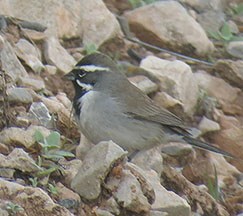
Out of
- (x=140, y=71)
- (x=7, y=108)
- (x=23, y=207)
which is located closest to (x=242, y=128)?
(x=140, y=71)

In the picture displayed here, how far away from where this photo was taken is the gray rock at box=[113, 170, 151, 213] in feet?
24.1

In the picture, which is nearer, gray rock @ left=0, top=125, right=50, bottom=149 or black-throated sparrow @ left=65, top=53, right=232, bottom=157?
gray rock @ left=0, top=125, right=50, bottom=149

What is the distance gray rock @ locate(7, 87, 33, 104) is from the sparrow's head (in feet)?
2.03

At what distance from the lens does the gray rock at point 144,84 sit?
10016mm

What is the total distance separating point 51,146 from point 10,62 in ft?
4.43

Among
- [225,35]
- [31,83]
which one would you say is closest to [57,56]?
[31,83]

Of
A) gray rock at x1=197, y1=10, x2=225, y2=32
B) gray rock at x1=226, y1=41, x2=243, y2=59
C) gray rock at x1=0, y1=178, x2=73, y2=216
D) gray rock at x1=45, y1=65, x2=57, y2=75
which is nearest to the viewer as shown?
gray rock at x1=0, y1=178, x2=73, y2=216

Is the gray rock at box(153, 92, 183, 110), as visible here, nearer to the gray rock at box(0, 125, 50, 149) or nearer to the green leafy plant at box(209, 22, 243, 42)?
the green leafy plant at box(209, 22, 243, 42)

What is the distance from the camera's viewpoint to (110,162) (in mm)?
7379

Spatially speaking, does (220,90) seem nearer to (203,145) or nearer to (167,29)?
(167,29)

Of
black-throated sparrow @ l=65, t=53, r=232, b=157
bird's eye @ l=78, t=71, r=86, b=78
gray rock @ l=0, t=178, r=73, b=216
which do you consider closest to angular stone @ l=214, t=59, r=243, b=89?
black-throated sparrow @ l=65, t=53, r=232, b=157

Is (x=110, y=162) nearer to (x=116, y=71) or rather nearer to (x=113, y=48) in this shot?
(x=116, y=71)

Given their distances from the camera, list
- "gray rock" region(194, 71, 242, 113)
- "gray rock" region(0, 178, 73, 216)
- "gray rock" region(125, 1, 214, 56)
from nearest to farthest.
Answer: "gray rock" region(0, 178, 73, 216) → "gray rock" region(194, 71, 242, 113) → "gray rock" region(125, 1, 214, 56)

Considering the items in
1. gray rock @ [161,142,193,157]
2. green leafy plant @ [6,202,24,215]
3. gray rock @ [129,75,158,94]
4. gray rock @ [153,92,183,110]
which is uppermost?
green leafy plant @ [6,202,24,215]
